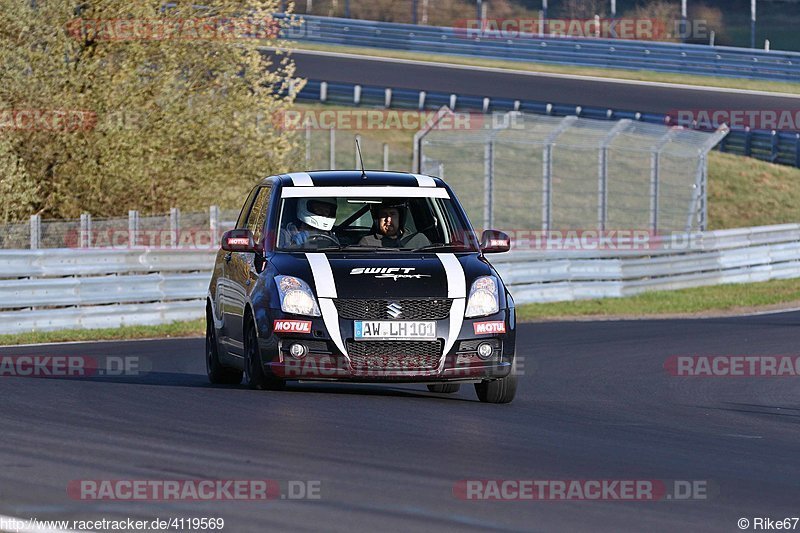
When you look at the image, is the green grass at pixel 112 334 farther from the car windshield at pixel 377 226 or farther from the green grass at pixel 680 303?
the car windshield at pixel 377 226

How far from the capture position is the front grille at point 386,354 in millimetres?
10359

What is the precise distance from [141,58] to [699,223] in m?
11.7

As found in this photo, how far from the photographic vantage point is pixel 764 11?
53781 millimetres

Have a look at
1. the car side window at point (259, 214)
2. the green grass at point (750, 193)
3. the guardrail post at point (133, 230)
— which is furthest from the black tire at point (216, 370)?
the green grass at point (750, 193)

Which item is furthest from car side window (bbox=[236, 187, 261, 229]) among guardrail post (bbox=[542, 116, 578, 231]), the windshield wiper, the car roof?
guardrail post (bbox=[542, 116, 578, 231])

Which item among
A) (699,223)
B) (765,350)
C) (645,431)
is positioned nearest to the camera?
(645,431)

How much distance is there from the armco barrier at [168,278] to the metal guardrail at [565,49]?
46.3ft

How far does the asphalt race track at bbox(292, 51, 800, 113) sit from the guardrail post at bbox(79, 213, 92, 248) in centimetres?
2031

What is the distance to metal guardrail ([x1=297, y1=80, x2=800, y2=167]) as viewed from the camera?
37.3 meters

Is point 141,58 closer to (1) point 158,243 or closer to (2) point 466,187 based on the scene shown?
(1) point 158,243

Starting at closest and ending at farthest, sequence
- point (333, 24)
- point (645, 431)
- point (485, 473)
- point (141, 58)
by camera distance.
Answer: point (485, 473) → point (645, 431) → point (141, 58) → point (333, 24)

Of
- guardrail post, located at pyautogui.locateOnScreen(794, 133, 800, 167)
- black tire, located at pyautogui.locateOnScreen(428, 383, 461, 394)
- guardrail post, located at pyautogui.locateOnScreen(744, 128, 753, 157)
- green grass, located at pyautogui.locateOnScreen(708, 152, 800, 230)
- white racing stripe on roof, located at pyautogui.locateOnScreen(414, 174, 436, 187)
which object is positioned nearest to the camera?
white racing stripe on roof, located at pyautogui.locateOnScreen(414, 174, 436, 187)

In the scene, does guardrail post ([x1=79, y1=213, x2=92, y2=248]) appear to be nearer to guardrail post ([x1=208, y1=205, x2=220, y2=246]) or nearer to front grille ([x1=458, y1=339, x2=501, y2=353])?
guardrail post ([x1=208, y1=205, x2=220, y2=246])

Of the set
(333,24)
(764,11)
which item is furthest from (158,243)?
(764,11)
